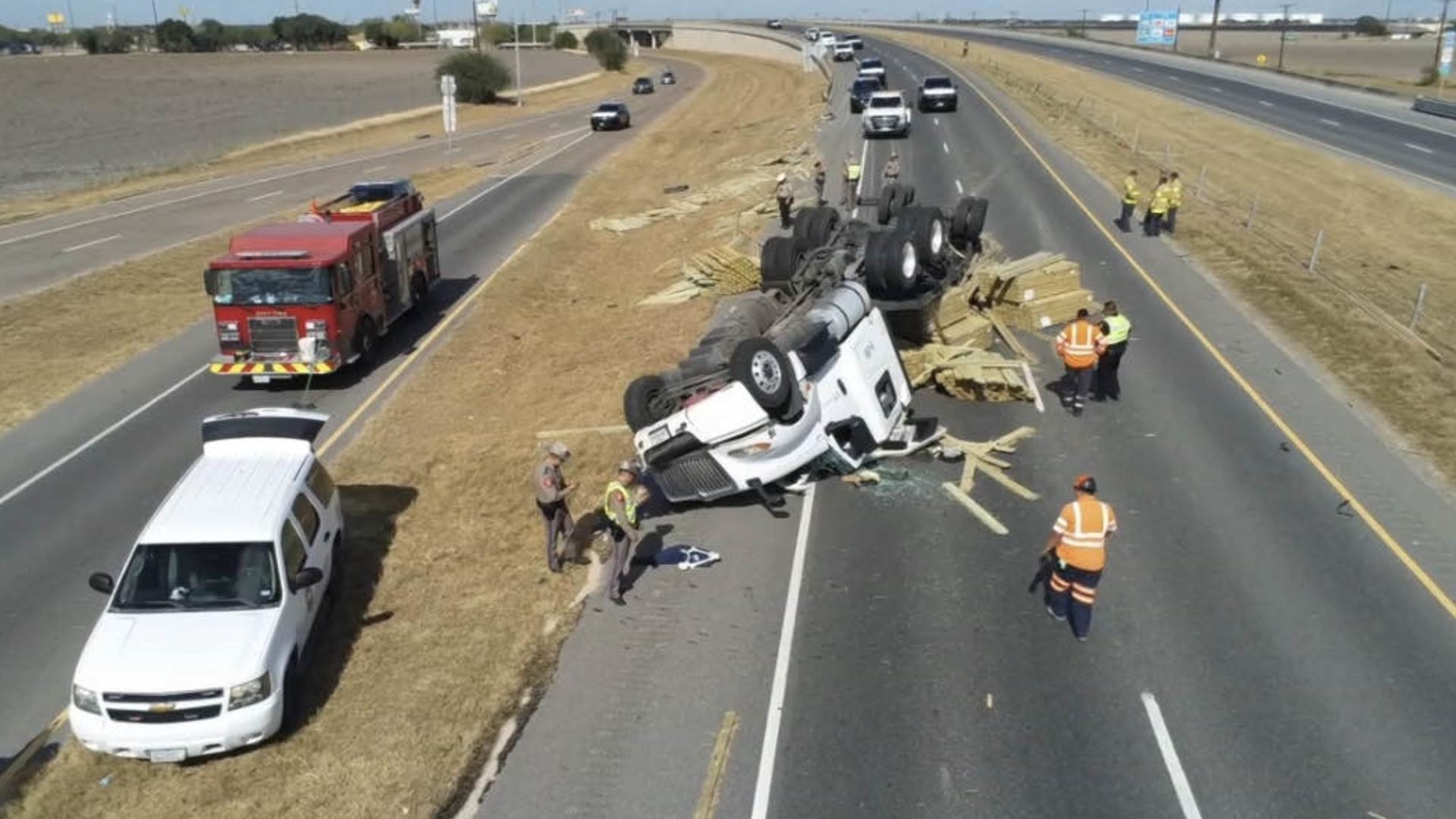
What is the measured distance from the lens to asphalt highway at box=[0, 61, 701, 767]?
36.2ft

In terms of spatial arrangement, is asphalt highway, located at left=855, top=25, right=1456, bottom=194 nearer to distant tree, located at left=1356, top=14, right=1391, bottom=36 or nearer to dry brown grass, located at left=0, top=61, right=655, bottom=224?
dry brown grass, located at left=0, top=61, right=655, bottom=224

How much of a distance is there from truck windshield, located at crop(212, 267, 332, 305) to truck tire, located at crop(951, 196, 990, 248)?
13155 mm

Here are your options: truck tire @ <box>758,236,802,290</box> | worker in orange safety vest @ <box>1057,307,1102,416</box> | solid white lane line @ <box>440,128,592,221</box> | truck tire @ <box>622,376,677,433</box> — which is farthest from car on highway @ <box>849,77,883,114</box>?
truck tire @ <box>622,376,677,433</box>

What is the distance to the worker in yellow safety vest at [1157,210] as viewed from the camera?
27.8 m

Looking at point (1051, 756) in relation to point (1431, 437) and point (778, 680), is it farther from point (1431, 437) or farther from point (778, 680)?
point (1431, 437)

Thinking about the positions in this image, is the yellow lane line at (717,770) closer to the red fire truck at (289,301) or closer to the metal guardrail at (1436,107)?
the red fire truck at (289,301)

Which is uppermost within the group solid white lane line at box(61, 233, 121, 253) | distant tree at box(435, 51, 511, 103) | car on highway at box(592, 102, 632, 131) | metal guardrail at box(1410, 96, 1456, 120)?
distant tree at box(435, 51, 511, 103)

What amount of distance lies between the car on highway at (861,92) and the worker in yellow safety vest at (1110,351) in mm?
37078

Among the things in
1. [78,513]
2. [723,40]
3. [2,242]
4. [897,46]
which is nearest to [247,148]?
[2,242]

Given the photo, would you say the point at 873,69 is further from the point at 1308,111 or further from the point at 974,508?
the point at 974,508

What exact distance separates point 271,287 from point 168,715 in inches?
437

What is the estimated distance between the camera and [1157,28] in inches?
4247

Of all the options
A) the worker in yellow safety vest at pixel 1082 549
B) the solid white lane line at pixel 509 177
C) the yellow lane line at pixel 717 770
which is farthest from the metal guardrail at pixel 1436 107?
the yellow lane line at pixel 717 770

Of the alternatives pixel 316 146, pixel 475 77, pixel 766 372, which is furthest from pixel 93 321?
pixel 475 77
